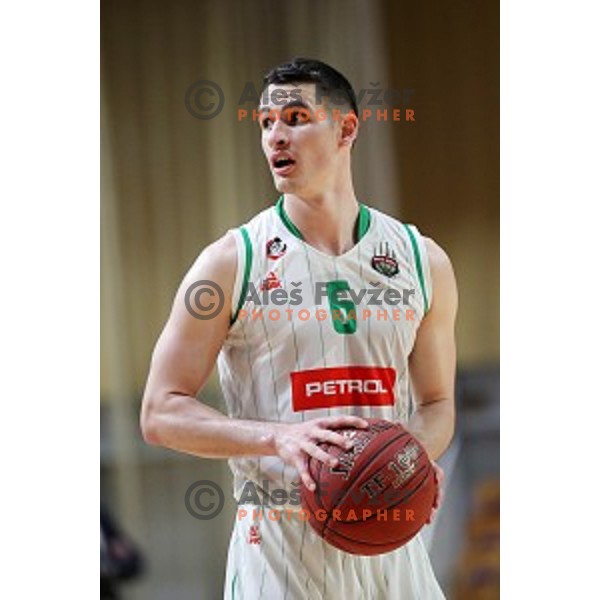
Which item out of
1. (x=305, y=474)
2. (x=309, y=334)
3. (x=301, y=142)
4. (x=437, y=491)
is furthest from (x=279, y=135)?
(x=437, y=491)

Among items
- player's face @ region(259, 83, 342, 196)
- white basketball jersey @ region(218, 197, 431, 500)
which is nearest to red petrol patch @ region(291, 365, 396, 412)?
white basketball jersey @ region(218, 197, 431, 500)

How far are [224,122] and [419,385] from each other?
92cm

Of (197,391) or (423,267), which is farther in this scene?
(423,267)

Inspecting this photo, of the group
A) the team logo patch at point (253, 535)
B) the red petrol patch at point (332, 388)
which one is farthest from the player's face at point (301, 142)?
the team logo patch at point (253, 535)

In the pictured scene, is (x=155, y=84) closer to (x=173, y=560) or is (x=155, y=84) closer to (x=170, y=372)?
(x=170, y=372)

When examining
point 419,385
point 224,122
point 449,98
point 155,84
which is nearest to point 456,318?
point 419,385

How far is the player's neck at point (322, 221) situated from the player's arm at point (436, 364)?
253 millimetres

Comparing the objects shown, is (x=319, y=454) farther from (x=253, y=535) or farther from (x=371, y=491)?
(x=253, y=535)

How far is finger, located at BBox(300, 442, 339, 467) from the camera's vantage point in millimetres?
2705

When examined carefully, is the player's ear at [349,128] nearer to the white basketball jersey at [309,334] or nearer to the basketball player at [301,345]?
the basketball player at [301,345]

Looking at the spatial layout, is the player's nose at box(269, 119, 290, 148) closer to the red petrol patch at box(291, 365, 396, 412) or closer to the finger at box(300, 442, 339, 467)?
the red petrol patch at box(291, 365, 396, 412)

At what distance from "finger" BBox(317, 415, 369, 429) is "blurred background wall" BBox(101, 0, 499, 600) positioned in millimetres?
474

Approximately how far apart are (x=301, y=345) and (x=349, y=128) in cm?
63

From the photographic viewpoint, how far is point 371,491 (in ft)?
8.86
